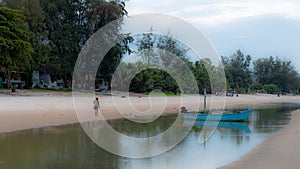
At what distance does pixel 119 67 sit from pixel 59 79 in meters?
11.2

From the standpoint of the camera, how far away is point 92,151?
14.8m

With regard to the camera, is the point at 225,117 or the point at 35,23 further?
the point at 35,23

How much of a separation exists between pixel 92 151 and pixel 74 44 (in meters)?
32.3

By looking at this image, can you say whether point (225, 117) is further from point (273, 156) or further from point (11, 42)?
point (11, 42)

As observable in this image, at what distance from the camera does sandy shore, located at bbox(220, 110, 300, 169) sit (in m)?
11.9

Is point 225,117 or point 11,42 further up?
point 11,42

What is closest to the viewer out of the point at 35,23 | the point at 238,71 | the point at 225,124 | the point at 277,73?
the point at 225,124

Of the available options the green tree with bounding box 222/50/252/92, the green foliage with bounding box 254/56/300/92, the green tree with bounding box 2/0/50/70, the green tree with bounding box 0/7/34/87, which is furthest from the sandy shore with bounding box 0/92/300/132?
the green foliage with bounding box 254/56/300/92

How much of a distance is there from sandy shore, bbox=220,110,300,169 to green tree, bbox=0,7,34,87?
2236cm

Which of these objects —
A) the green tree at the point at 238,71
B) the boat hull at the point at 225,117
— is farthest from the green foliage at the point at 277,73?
the boat hull at the point at 225,117

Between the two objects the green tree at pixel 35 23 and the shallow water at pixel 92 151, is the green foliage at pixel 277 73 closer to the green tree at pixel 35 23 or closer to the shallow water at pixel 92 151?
the green tree at pixel 35 23

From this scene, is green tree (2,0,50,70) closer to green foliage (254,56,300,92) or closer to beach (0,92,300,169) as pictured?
beach (0,92,300,169)

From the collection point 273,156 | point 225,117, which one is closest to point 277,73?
point 225,117

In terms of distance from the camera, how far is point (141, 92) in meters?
52.8
